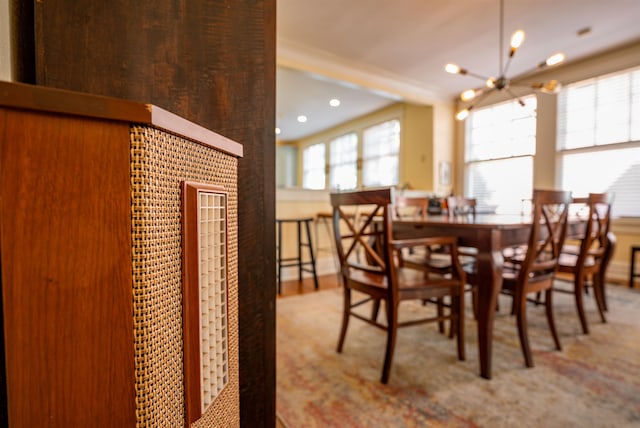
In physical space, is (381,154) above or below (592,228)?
above

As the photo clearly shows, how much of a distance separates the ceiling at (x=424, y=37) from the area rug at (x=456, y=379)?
9.05 ft

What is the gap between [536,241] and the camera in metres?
1.48

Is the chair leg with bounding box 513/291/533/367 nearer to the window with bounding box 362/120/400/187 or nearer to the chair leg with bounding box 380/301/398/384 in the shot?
the chair leg with bounding box 380/301/398/384

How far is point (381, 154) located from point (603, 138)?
324 cm

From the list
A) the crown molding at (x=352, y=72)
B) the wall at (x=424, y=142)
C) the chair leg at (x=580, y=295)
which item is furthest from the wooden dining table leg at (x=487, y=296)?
the wall at (x=424, y=142)

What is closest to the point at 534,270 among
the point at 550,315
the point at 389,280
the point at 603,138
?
the point at 550,315

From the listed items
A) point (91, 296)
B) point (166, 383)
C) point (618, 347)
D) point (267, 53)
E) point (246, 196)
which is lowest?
point (618, 347)

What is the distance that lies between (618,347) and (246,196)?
2.31 metres

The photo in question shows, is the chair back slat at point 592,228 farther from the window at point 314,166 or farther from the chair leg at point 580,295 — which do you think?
the window at point 314,166

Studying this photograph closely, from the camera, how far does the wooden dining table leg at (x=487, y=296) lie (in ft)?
4.67

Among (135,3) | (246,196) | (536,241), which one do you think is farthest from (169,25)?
(536,241)

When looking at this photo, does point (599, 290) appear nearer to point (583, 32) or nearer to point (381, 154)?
point (583, 32)

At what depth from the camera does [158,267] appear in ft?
1.24

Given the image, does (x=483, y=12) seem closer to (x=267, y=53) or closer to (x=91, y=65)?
(x=267, y=53)
